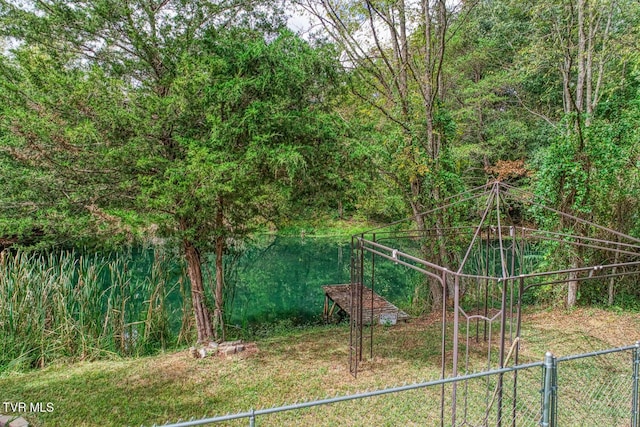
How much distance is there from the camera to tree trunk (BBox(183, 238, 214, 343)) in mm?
6145

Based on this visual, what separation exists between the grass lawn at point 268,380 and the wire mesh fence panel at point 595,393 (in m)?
0.58

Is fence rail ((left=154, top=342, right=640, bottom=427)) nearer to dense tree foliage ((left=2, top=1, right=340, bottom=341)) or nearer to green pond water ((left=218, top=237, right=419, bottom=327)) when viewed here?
dense tree foliage ((left=2, top=1, right=340, bottom=341))

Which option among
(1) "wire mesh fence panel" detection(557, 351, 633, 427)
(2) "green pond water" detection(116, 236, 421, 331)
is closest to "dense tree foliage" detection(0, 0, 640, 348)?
(2) "green pond water" detection(116, 236, 421, 331)

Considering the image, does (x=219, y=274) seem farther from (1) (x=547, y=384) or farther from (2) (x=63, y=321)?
(1) (x=547, y=384)

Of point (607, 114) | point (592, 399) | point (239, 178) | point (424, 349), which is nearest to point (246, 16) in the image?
point (239, 178)

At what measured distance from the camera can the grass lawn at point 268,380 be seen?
13.3 feet

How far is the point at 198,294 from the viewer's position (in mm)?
6152

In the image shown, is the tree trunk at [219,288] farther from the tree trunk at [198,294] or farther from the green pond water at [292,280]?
the green pond water at [292,280]

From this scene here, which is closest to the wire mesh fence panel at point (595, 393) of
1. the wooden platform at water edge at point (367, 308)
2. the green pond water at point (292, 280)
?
the wooden platform at water edge at point (367, 308)

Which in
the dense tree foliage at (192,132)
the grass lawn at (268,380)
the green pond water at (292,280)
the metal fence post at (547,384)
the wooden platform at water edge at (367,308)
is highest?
the dense tree foliage at (192,132)

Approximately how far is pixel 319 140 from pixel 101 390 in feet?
14.2

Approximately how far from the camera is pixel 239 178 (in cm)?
464

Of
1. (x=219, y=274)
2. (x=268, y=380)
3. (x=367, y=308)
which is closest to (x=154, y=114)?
(x=219, y=274)

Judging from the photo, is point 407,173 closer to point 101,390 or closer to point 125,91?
point 125,91
